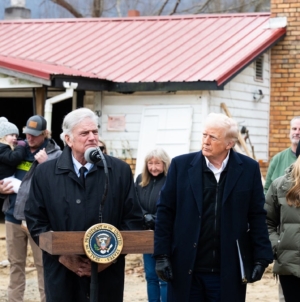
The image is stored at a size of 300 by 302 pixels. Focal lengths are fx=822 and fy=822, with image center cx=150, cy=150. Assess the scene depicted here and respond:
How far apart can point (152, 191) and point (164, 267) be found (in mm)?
2667

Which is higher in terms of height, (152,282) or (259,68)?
(259,68)

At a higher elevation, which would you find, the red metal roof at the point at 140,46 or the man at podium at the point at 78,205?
the red metal roof at the point at 140,46

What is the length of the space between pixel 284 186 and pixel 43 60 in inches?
406

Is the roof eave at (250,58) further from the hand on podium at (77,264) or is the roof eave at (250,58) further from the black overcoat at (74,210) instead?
the hand on podium at (77,264)

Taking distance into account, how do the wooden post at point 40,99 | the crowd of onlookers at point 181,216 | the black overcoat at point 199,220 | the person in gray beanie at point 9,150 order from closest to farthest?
the crowd of onlookers at point 181,216, the black overcoat at point 199,220, the person in gray beanie at point 9,150, the wooden post at point 40,99

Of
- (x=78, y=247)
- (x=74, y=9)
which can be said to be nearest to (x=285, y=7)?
(x=78, y=247)

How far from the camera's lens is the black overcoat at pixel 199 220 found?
5.35 metres

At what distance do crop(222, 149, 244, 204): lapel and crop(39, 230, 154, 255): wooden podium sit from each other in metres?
0.69

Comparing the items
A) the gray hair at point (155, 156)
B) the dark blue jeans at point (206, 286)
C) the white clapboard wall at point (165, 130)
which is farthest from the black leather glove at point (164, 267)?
the white clapboard wall at point (165, 130)

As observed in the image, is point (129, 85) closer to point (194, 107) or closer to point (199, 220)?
point (194, 107)

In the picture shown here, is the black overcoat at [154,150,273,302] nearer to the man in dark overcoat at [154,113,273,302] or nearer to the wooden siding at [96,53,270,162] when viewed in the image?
the man in dark overcoat at [154,113,273,302]

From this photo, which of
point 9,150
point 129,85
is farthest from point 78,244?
point 129,85

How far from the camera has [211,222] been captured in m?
5.38

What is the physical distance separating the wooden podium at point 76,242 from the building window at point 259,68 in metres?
10.8
